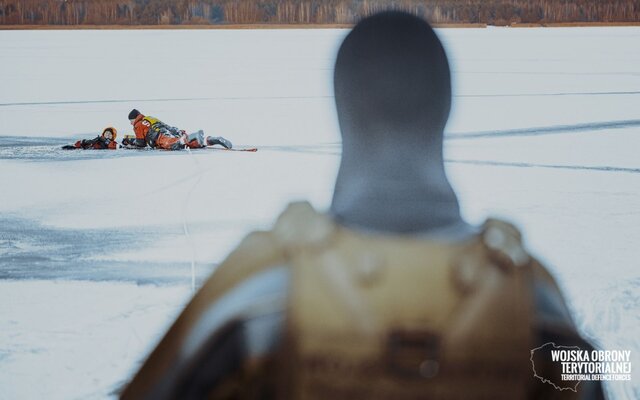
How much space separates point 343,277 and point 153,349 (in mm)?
165

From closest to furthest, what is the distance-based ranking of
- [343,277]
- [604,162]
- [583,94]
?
[343,277] → [604,162] → [583,94]

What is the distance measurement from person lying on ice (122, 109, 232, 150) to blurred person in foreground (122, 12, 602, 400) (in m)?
4.31

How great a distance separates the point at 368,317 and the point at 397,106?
0.65 ft

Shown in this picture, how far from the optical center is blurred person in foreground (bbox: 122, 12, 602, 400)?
1.48 feet

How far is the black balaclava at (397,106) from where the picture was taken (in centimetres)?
58

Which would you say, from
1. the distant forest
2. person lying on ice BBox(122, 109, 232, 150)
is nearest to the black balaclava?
person lying on ice BBox(122, 109, 232, 150)

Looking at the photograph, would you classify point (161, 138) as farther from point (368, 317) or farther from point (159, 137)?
point (368, 317)

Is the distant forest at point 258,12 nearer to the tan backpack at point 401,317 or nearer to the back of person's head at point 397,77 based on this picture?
the back of person's head at point 397,77

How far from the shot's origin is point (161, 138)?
15.9 ft

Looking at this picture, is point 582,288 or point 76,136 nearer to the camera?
point 582,288

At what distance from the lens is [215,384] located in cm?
48

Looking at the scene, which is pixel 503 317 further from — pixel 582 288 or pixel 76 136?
pixel 76 136

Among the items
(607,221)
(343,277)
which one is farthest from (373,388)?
(607,221)

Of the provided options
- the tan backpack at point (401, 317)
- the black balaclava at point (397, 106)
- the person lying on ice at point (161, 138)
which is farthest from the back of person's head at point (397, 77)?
the person lying on ice at point (161, 138)
